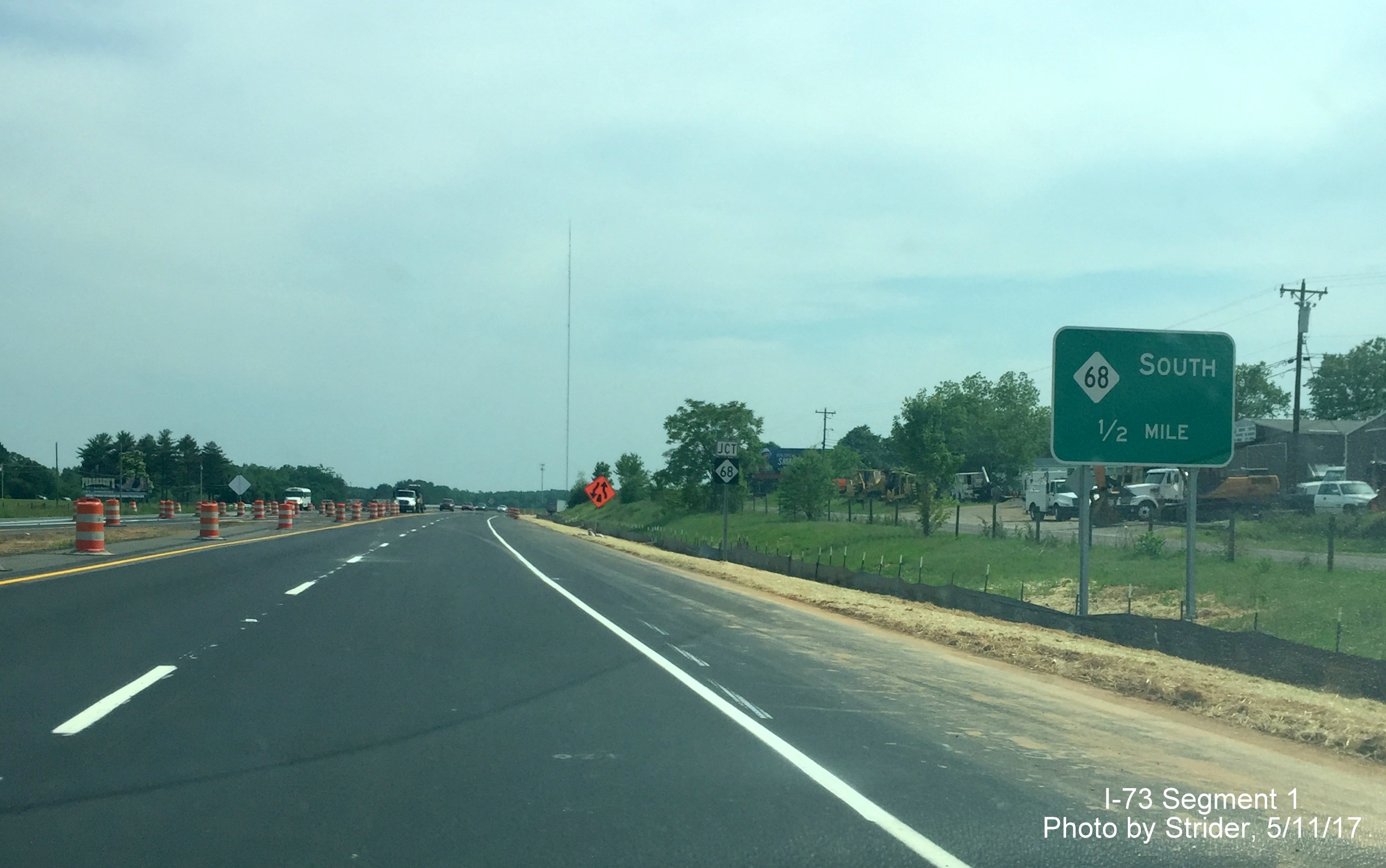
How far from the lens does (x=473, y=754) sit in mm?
7008

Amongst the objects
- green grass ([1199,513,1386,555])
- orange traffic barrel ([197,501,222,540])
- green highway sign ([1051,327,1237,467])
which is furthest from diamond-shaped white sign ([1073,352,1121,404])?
orange traffic barrel ([197,501,222,540])

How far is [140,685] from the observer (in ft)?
28.6

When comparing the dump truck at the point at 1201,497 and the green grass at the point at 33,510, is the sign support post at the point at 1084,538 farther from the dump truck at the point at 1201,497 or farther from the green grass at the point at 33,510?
the green grass at the point at 33,510

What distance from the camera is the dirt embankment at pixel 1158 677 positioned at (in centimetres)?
891

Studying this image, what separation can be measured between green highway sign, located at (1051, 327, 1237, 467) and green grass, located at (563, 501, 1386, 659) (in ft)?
12.2

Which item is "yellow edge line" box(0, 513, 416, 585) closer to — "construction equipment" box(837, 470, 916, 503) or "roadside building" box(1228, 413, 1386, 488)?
"construction equipment" box(837, 470, 916, 503)

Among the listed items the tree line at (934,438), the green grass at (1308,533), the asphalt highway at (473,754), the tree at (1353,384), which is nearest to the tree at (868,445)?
the tree line at (934,438)

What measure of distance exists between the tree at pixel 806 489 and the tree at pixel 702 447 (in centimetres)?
1217

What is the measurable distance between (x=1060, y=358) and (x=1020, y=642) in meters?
4.80

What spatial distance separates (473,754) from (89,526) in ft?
63.5

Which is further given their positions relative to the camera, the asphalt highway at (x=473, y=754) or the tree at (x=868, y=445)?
the tree at (x=868, y=445)

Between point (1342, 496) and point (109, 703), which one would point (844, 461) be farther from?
point (109, 703)

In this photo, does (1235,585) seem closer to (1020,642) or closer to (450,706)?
(1020,642)

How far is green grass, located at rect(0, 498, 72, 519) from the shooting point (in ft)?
202
